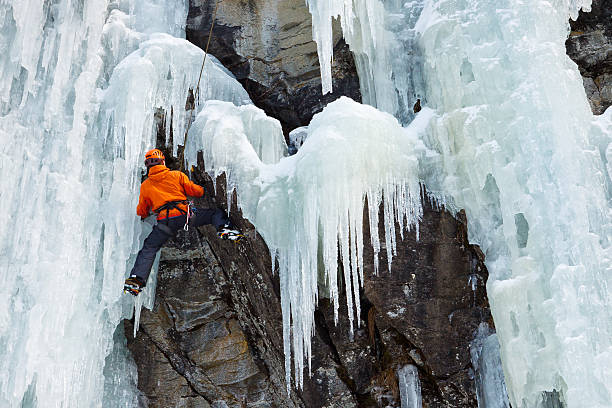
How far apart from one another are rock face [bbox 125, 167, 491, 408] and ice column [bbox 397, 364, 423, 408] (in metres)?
0.05

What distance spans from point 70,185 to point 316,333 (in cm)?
277

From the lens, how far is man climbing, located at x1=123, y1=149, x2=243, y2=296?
18.3ft

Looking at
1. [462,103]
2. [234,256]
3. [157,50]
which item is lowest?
[234,256]

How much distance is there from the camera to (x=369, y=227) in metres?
5.71

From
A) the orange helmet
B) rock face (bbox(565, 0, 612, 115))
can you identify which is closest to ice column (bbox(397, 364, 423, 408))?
the orange helmet

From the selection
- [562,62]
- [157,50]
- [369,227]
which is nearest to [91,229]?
[157,50]

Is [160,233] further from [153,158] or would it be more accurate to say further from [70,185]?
[70,185]

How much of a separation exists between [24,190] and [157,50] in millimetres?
1920

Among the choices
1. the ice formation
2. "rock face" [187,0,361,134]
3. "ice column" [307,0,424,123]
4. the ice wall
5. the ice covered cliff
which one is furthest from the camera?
"rock face" [187,0,361,134]

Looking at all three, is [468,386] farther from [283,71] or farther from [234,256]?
[283,71]

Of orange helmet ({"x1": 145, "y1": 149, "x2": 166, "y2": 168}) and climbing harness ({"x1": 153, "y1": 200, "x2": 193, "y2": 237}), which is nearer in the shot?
climbing harness ({"x1": 153, "y1": 200, "x2": 193, "y2": 237})

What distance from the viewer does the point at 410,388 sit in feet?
19.1

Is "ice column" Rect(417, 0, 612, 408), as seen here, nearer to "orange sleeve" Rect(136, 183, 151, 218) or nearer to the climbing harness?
the climbing harness

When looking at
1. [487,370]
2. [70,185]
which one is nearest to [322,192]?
[487,370]
